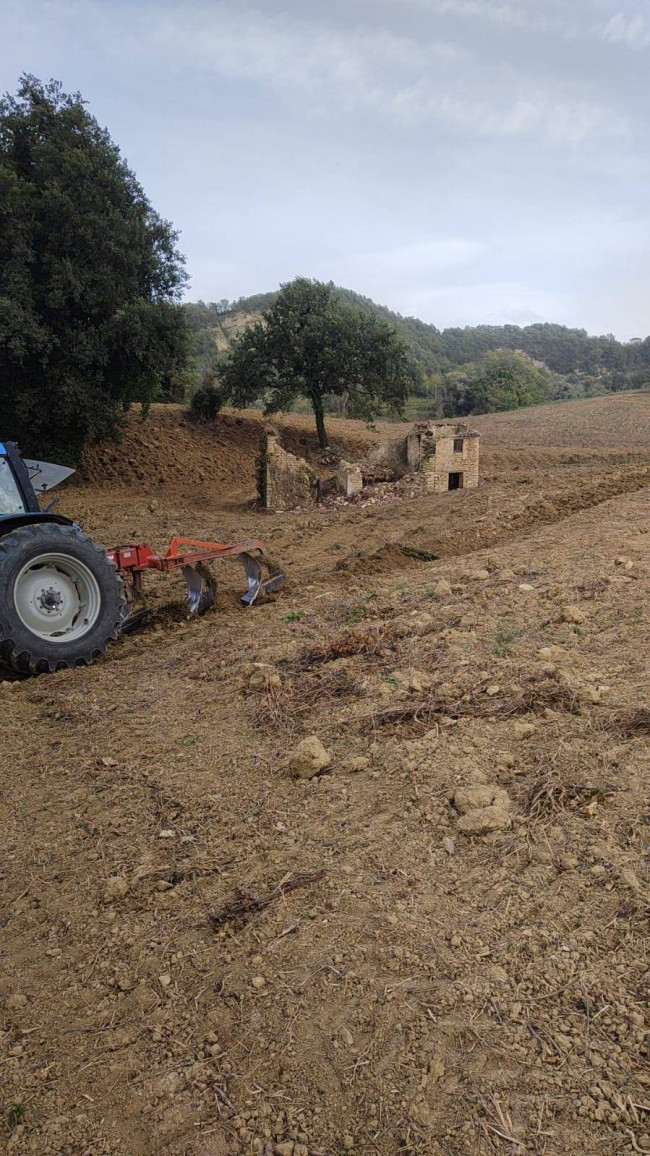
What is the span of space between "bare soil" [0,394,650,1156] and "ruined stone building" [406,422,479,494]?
1151 cm

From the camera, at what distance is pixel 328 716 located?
4.32m

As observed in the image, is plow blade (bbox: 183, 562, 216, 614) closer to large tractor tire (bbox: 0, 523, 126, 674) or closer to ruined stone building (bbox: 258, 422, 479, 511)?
large tractor tire (bbox: 0, 523, 126, 674)

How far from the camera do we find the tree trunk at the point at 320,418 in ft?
71.9

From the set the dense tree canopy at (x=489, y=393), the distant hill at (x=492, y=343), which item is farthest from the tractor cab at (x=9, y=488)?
the distant hill at (x=492, y=343)

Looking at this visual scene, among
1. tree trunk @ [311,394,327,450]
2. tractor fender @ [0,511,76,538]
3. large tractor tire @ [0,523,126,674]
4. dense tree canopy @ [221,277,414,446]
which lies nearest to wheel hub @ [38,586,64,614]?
large tractor tire @ [0,523,126,674]

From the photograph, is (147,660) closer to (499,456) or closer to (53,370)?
(53,370)

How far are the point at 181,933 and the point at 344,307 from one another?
2198cm

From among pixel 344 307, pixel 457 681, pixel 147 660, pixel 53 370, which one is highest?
pixel 344 307

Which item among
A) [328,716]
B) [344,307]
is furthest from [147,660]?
[344,307]

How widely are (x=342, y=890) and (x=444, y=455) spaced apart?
611 inches

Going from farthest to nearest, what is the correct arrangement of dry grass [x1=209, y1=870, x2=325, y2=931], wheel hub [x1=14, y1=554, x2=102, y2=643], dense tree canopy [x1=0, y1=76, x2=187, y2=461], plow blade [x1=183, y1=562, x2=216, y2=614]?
dense tree canopy [x1=0, y1=76, x2=187, y2=461], plow blade [x1=183, y1=562, x2=216, y2=614], wheel hub [x1=14, y1=554, x2=102, y2=643], dry grass [x1=209, y1=870, x2=325, y2=931]

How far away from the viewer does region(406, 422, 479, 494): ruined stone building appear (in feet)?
56.5

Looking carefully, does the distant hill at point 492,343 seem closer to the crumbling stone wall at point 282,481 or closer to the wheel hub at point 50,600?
the crumbling stone wall at point 282,481

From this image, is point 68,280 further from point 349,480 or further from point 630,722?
point 630,722
